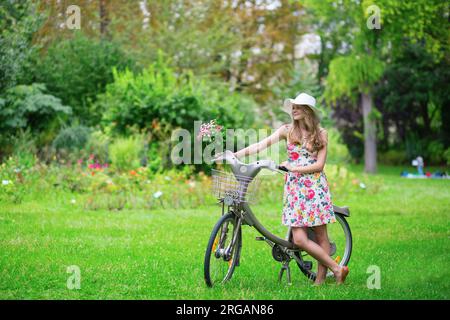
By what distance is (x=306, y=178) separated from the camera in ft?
19.3

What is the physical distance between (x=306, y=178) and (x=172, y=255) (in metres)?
2.16

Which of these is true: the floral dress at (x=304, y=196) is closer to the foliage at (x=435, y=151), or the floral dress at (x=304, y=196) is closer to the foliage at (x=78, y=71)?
the foliage at (x=78, y=71)

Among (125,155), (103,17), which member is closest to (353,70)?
(103,17)

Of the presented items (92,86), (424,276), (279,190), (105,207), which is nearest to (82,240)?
(105,207)

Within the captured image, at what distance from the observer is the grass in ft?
18.9

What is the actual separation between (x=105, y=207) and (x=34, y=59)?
31.1 ft

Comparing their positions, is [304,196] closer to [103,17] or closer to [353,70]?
[353,70]

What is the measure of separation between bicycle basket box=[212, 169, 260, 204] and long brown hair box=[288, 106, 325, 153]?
58 centimetres

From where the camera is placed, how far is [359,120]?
3089 cm

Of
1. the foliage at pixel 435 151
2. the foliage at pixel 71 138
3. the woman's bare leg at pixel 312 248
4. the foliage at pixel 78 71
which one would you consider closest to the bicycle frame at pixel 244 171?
the woman's bare leg at pixel 312 248

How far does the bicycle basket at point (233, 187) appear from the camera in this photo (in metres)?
5.58

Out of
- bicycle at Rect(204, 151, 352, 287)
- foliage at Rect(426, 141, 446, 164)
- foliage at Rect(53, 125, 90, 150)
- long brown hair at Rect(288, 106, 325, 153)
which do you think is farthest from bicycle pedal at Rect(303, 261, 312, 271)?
foliage at Rect(426, 141, 446, 164)

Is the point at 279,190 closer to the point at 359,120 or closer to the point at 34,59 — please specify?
the point at 34,59

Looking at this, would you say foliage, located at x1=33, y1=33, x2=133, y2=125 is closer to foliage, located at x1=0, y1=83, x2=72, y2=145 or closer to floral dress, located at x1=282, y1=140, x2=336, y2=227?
foliage, located at x1=0, y1=83, x2=72, y2=145
